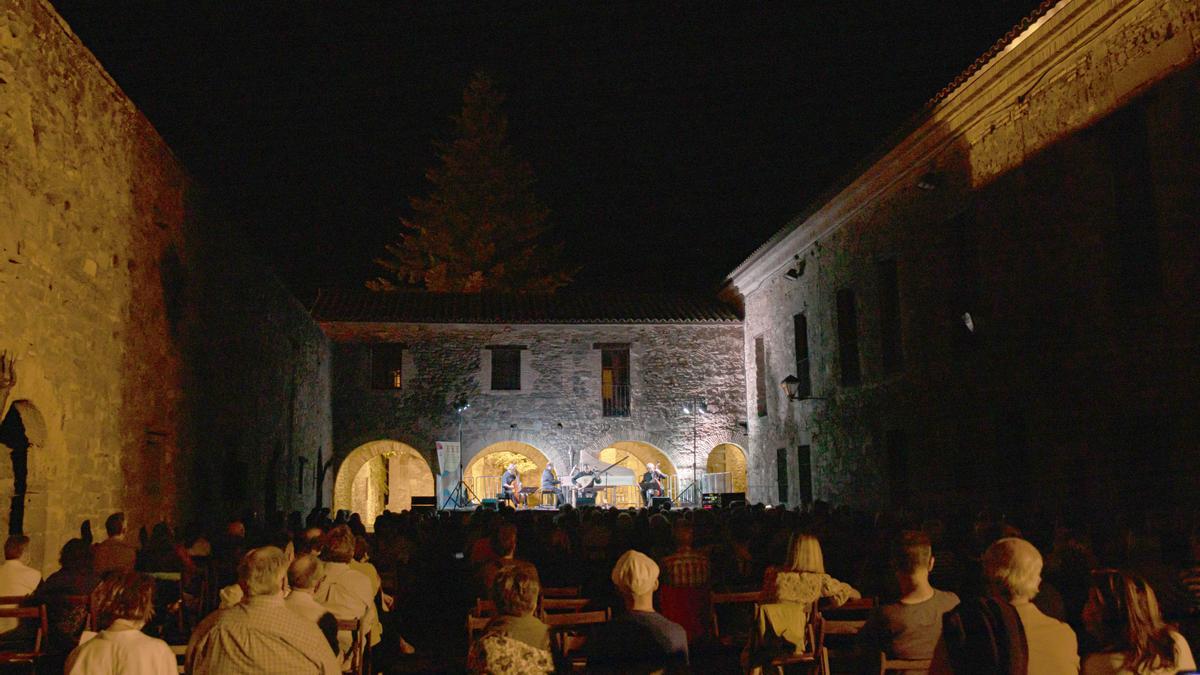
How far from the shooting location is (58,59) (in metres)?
9.41

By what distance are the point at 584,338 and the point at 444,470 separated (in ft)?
18.0

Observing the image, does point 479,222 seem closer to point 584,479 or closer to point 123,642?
point 584,479

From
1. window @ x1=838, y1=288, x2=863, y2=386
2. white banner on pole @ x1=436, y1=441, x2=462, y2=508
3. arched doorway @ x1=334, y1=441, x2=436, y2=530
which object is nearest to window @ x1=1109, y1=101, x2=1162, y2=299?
window @ x1=838, y1=288, x2=863, y2=386

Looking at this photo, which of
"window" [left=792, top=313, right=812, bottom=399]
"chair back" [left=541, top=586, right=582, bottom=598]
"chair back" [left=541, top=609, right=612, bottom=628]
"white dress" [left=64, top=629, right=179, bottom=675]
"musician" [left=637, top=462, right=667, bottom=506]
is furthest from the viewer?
"musician" [left=637, top=462, right=667, bottom=506]

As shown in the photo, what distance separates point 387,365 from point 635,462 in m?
8.61

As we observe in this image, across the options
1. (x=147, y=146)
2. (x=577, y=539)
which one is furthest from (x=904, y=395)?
(x=147, y=146)

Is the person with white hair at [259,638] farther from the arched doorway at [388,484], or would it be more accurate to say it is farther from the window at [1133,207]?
the arched doorway at [388,484]

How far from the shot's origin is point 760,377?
27.2 metres

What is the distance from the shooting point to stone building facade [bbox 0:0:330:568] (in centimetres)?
874

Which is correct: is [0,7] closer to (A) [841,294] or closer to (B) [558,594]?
(B) [558,594]

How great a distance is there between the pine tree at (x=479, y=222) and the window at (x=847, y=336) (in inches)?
856

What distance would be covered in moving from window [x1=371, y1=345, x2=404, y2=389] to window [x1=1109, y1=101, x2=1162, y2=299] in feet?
64.7

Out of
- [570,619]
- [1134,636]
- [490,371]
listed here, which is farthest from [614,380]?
[1134,636]

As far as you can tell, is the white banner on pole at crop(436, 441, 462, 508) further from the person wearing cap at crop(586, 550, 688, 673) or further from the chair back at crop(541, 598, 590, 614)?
the person wearing cap at crop(586, 550, 688, 673)
